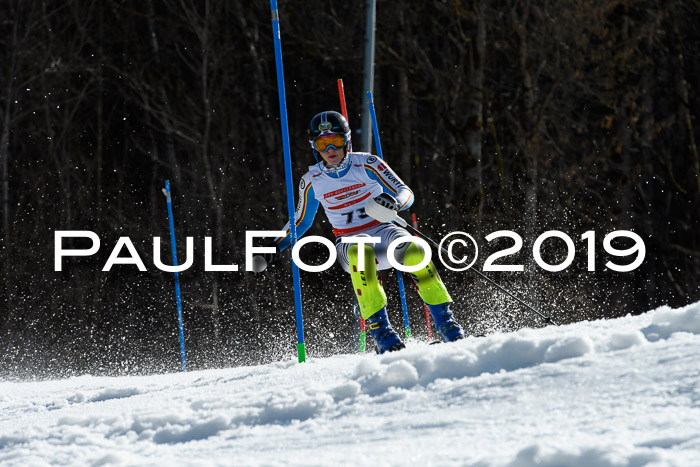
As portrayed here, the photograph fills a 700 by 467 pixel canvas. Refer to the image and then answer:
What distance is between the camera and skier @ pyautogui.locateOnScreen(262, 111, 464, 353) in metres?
5.02

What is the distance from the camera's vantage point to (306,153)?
1731cm

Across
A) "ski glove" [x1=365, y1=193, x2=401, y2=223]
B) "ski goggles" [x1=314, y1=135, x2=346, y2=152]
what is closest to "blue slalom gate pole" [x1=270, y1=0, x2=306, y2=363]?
"ski goggles" [x1=314, y1=135, x2=346, y2=152]

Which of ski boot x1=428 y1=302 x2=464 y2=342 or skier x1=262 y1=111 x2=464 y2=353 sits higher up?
skier x1=262 y1=111 x2=464 y2=353

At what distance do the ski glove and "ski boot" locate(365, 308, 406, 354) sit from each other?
532 millimetres

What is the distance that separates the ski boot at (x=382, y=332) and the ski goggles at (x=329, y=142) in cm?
106

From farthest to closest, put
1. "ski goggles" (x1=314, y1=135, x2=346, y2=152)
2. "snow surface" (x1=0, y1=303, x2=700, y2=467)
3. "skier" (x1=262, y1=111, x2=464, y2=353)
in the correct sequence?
"ski goggles" (x1=314, y1=135, x2=346, y2=152) < "skier" (x1=262, y1=111, x2=464, y2=353) < "snow surface" (x1=0, y1=303, x2=700, y2=467)

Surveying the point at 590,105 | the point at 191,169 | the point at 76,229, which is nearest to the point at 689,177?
the point at 590,105

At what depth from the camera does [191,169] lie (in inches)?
709

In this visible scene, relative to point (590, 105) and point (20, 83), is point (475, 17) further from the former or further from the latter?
point (20, 83)

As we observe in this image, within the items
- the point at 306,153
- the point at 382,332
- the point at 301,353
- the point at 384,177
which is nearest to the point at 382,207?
the point at 384,177

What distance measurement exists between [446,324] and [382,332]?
1.21ft

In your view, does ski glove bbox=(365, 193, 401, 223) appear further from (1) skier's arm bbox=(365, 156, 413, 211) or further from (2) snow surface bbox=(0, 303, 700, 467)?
(2) snow surface bbox=(0, 303, 700, 467)

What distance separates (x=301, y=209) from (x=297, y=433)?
3005 mm

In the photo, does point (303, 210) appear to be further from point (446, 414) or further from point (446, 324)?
point (446, 414)
